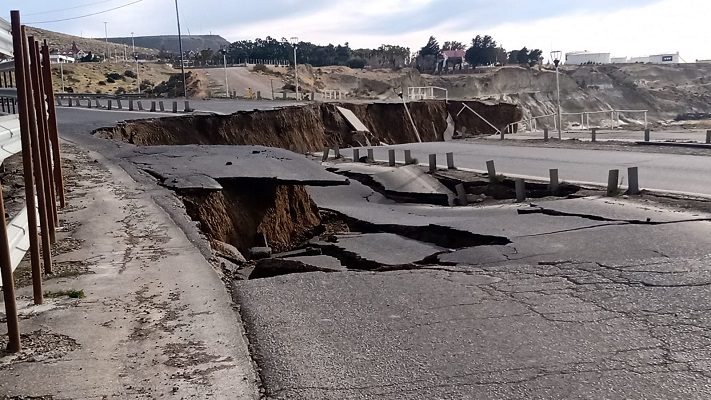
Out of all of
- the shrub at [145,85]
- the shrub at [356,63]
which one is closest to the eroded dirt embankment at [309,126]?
the shrub at [145,85]

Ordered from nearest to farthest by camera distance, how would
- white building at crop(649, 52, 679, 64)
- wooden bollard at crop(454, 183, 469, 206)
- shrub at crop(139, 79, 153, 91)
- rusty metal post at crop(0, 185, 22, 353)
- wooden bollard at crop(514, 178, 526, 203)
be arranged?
1. rusty metal post at crop(0, 185, 22, 353)
2. wooden bollard at crop(514, 178, 526, 203)
3. wooden bollard at crop(454, 183, 469, 206)
4. shrub at crop(139, 79, 153, 91)
5. white building at crop(649, 52, 679, 64)

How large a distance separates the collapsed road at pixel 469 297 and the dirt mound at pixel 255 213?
38 millimetres

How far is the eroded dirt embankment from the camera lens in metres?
28.0

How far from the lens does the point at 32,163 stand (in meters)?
6.77

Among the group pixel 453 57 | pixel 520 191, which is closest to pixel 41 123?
pixel 520 191

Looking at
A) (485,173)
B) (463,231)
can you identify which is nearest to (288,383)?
(463,231)

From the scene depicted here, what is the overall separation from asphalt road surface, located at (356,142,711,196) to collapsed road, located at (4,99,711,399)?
8.90ft

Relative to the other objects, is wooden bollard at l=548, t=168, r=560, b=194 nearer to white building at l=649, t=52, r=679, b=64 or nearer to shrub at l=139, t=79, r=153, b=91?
shrub at l=139, t=79, r=153, b=91

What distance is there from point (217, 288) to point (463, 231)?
481 cm

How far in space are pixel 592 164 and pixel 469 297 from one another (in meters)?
13.9

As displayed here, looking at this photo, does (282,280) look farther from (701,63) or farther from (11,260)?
(701,63)

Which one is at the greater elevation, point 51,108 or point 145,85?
point 145,85

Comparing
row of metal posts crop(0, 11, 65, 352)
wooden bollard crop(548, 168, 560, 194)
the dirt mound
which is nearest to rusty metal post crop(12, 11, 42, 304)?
row of metal posts crop(0, 11, 65, 352)

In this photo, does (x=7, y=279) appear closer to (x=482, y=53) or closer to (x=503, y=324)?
(x=503, y=324)
